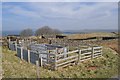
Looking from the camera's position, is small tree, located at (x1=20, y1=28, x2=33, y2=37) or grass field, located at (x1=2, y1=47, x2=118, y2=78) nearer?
grass field, located at (x1=2, y1=47, x2=118, y2=78)

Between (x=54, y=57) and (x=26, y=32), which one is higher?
(x=26, y=32)

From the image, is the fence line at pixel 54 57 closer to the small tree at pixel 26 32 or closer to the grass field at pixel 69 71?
the grass field at pixel 69 71

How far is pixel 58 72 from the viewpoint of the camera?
1078 cm

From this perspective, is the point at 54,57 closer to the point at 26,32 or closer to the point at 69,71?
the point at 69,71

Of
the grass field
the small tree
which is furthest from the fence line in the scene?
the small tree

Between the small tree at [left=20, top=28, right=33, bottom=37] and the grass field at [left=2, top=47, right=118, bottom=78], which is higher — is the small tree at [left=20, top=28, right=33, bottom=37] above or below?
above

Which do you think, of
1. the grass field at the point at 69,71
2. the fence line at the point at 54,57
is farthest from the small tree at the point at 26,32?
the grass field at the point at 69,71

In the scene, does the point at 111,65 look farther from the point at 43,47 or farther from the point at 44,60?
the point at 43,47

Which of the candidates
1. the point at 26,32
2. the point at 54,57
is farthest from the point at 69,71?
the point at 26,32

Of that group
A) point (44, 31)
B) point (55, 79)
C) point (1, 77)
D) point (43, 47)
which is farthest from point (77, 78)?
point (44, 31)

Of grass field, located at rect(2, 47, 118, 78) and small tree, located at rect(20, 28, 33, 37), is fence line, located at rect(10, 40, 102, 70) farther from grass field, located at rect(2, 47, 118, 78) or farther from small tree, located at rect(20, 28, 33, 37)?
small tree, located at rect(20, 28, 33, 37)

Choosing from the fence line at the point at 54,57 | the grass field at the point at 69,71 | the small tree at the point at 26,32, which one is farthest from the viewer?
the small tree at the point at 26,32

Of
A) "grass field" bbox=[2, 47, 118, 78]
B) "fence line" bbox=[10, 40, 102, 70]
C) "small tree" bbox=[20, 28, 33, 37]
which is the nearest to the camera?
"grass field" bbox=[2, 47, 118, 78]

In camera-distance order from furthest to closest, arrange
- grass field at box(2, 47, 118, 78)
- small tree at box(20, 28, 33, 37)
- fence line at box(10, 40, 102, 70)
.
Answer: small tree at box(20, 28, 33, 37)
fence line at box(10, 40, 102, 70)
grass field at box(2, 47, 118, 78)
